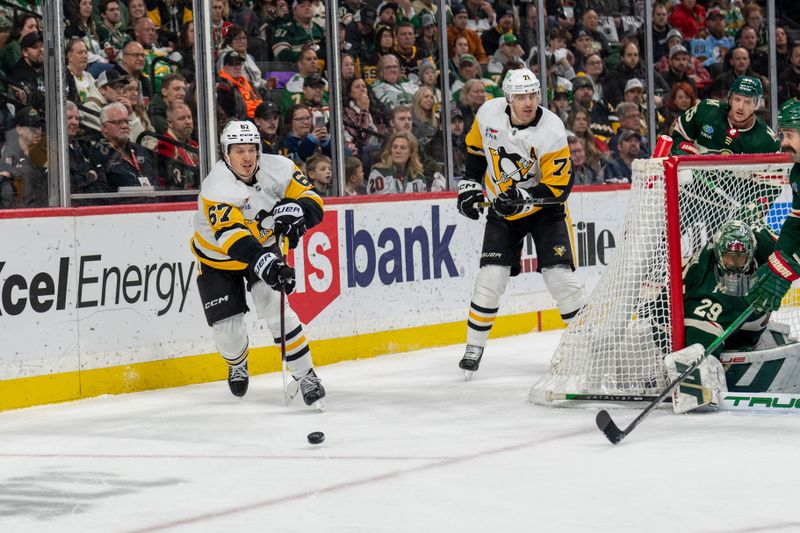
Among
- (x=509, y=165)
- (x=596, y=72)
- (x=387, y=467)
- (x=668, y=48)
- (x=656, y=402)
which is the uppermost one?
(x=668, y=48)

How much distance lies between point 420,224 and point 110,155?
1.82 metres

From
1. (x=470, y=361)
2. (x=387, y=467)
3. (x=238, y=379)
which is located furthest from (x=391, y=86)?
(x=387, y=467)

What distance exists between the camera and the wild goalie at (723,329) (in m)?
4.63

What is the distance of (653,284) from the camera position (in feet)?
16.3

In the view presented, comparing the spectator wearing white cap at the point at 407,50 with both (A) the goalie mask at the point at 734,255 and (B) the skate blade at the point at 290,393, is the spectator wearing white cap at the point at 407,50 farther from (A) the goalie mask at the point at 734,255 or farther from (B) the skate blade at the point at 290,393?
(A) the goalie mask at the point at 734,255

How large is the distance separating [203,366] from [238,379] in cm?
66

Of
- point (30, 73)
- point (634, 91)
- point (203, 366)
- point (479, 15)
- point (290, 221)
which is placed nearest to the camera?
point (290, 221)

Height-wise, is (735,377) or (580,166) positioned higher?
(580,166)

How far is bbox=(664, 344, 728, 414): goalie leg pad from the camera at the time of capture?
4602 mm

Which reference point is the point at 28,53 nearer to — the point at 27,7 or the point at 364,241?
the point at 27,7

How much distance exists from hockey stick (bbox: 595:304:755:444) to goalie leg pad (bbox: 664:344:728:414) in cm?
3

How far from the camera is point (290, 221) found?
504 centimetres

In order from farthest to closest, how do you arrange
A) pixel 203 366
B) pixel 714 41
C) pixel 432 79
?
pixel 714 41, pixel 432 79, pixel 203 366

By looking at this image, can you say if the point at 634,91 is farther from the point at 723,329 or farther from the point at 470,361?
the point at 723,329
